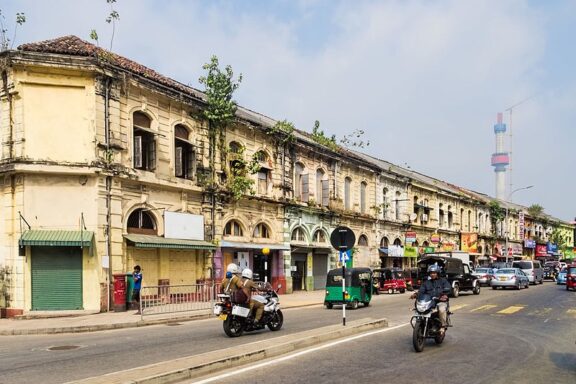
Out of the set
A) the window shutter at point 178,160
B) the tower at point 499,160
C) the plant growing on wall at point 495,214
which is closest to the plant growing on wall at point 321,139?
the window shutter at point 178,160

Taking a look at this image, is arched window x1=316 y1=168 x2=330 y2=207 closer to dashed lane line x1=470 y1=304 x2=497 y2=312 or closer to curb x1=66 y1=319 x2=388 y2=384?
dashed lane line x1=470 y1=304 x2=497 y2=312

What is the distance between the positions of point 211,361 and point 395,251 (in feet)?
126

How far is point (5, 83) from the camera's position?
21.5m

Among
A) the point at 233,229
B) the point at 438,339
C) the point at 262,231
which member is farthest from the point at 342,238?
the point at 262,231

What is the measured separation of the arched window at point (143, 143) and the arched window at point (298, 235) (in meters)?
12.5

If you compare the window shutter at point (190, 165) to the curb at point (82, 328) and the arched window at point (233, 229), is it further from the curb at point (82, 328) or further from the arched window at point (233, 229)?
the curb at point (82, 328)

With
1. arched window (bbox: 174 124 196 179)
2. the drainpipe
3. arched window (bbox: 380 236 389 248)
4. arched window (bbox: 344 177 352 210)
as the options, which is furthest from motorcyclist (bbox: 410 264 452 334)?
arched window (bbox: 380 236 389 248)

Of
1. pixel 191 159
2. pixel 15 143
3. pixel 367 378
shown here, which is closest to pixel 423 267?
pixel 191 159

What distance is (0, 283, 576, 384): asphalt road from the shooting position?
970cm

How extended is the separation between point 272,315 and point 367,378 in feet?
20.1

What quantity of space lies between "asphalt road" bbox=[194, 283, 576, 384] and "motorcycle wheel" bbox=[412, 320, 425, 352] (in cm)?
14

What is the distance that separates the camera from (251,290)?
1380 cm

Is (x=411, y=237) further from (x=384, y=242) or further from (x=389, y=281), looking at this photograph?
(x=389, y=281)

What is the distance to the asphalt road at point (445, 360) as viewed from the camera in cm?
870
